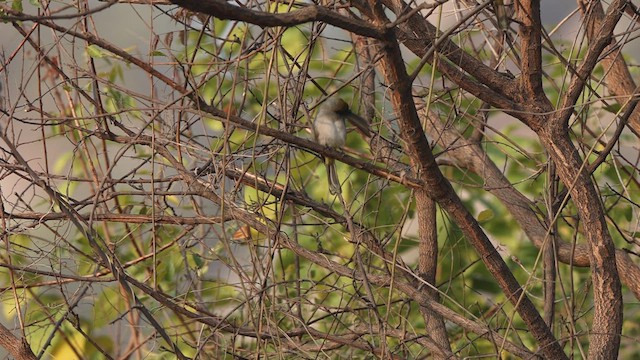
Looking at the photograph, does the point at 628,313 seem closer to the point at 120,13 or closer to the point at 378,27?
the point at 120,13

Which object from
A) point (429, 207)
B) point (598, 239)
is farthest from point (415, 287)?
point (598, 239)

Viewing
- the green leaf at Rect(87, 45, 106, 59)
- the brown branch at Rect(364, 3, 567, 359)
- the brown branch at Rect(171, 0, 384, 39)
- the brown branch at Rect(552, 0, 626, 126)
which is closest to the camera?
the brown branch at Rect(171, 0, 384, 39)

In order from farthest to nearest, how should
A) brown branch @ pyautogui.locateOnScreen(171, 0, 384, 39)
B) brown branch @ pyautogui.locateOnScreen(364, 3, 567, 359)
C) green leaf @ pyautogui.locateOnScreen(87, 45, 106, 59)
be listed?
green leaf @ pyautogui.locateOnScreen(87, 45, 106, 59)
brown branch @ pyautogui.locateOnScreen(364, 3, 567, 359)
brown branch @ pyautogui.locateOnScreen(171, 0, 384, 39)

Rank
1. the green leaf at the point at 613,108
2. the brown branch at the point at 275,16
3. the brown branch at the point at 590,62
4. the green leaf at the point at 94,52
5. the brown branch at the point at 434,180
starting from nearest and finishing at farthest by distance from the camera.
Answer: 1. the brown branch at the point at 275,16
2. the brown branch at the point at 434,180
3. the brown branch at the point at 590,62
4. the green leaf at the point at 94,52
5. the green leaf at the point at 613,108

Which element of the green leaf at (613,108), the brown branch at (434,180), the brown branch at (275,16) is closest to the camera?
the brown branch at (275,16)

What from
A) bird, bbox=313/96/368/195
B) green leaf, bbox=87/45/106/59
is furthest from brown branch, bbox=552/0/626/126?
green leaf, bbox=87/45/106/59

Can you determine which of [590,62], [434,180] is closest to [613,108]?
[590,62]

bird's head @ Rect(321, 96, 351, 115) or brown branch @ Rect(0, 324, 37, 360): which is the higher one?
bird's head @ Rect(321, 96, 351, 115)

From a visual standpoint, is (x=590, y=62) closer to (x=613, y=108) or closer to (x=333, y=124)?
(x=613, y=108)

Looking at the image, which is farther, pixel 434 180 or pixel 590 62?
pixel 590 62

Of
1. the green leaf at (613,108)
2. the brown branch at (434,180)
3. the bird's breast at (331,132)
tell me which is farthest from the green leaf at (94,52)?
the green leaf at (613,108)

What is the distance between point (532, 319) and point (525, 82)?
61 cm

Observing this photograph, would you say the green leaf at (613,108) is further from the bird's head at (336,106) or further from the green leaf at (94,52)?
the green leaf at (94,52)

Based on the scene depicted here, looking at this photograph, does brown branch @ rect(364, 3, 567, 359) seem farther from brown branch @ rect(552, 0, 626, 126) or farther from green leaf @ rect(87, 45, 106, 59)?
green leaf @ rect(87, 45, 106, 59)
